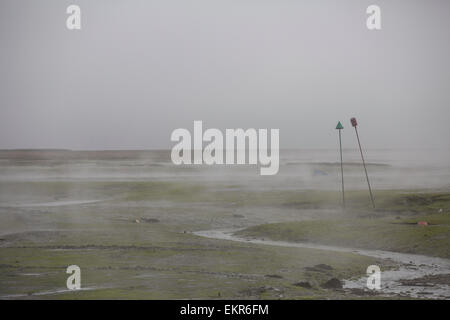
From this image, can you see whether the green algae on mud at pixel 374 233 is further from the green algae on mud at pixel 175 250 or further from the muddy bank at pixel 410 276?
the muddy bank at pixel 410 276

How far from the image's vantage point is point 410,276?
22.3 m

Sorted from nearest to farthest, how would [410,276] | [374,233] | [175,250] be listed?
1. [410,276]
2. [175,250]
3. [374,233]

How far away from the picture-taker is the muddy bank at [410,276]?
64.3 ft

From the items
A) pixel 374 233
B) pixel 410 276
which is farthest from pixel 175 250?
pixel 374 233

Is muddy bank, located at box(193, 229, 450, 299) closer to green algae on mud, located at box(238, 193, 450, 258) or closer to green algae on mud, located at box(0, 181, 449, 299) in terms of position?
green algae on mud, located at box(238, 193, 450, 258)

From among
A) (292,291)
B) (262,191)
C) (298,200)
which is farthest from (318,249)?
(262,191)

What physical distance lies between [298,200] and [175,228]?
688 inches

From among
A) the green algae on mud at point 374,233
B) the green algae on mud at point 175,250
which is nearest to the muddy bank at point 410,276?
the green algae on mud at point 374,233

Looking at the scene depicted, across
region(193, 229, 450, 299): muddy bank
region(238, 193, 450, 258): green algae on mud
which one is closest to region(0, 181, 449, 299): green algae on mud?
region(238, 193, 450, 258): green algae on mud

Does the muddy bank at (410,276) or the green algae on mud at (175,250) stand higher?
the green algae on mud at (175,250)

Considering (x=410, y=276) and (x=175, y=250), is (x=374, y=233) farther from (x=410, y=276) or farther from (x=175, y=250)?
(x=175, y=250)

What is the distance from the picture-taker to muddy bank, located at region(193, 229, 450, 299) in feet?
64.3
